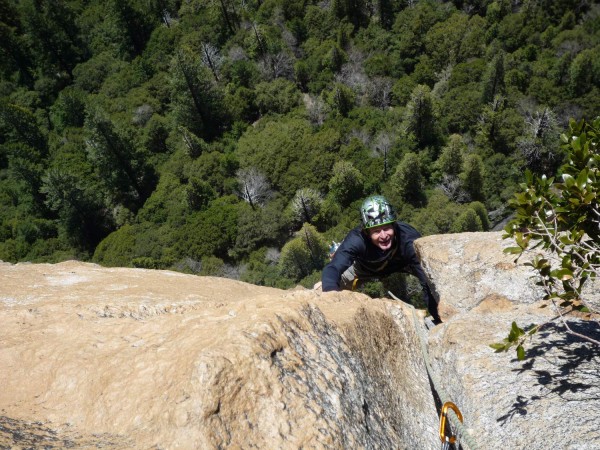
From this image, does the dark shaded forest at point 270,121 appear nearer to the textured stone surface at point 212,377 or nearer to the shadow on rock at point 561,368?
the shadow on rock at point 561,368

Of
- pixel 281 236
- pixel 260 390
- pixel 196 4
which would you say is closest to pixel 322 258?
pixel 281 236

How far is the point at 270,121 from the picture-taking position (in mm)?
62719

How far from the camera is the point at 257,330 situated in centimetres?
369

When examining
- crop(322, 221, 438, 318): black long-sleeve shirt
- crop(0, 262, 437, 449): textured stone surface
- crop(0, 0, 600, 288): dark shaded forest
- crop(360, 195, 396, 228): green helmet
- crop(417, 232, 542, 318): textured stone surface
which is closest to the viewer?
crop(0, 262, 437, 449): textured stone surface

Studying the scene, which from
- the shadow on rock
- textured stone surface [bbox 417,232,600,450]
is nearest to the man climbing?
textured stone surface [bbox 417,232,600,450]

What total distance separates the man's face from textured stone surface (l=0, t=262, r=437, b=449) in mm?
1609

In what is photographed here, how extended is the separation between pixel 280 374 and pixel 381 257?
3973 millimetres

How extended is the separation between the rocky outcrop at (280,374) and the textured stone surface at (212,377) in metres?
0.01

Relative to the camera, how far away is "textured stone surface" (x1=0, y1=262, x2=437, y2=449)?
308 centimetres

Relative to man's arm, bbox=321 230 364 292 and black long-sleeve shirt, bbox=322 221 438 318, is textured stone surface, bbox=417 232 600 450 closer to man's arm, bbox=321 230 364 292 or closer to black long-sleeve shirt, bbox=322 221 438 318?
black long-sleeve shirt, bbox=322 221 438 318

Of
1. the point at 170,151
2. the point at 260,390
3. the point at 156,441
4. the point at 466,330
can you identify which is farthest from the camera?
the point at 170,151

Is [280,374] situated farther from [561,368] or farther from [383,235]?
[383,235]

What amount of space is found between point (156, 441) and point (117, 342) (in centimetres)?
152

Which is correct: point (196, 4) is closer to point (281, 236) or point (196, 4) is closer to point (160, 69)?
point (160, 69)
